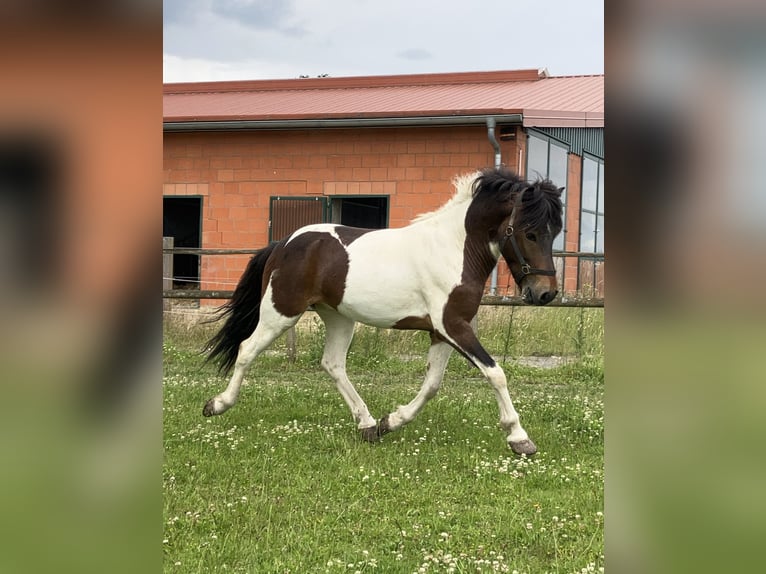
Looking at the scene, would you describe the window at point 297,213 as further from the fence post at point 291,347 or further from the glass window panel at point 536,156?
the fence post at point 291,347

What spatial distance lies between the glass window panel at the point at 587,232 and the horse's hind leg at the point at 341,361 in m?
10.0

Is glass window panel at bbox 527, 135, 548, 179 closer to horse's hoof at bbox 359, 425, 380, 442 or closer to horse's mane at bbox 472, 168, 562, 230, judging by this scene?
horse's mane at bbox 472, 168, 562, 230

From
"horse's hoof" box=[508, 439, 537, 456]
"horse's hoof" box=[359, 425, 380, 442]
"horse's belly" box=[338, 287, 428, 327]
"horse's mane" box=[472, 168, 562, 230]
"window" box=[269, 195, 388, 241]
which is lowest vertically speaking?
"horse's hoof" box=[359, 425, 380, 442]

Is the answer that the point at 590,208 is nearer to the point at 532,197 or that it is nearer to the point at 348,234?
the point at 348,234

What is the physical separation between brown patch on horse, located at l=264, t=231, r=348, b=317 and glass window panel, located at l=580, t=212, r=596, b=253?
1032 centimetres

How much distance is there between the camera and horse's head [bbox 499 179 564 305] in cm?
511

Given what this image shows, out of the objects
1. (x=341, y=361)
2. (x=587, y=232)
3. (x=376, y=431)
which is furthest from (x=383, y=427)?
(x=587, y=232)

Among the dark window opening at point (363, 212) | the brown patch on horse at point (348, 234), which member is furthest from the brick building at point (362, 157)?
the brown patch on horse at point (348, 234)

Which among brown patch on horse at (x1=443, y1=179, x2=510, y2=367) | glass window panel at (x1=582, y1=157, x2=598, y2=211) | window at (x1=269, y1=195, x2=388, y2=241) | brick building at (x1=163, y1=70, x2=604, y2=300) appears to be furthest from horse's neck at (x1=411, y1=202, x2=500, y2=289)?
glass window panel at (x1=582, y1=157, x2=598, y2=211)
